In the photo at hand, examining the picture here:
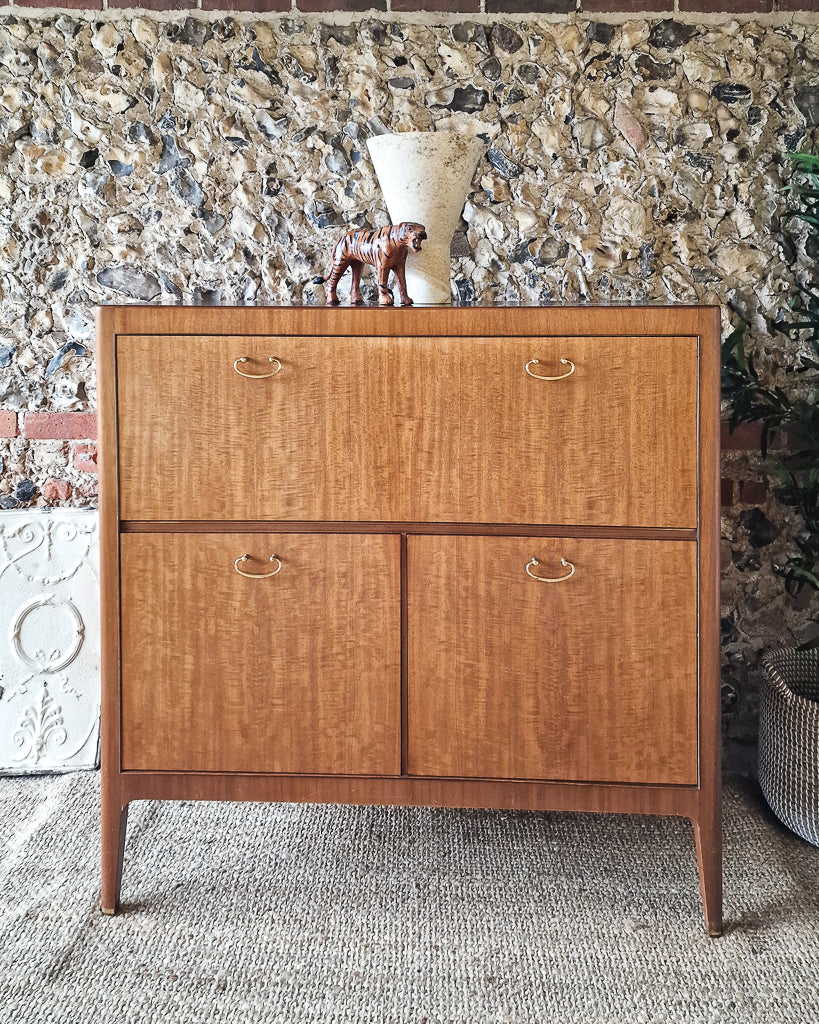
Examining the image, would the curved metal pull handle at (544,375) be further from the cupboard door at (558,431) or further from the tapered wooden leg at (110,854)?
the tapered wooden leg at (110,854)

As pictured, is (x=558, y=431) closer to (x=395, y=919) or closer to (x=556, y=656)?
(x=556, y=656)

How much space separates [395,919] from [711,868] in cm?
58

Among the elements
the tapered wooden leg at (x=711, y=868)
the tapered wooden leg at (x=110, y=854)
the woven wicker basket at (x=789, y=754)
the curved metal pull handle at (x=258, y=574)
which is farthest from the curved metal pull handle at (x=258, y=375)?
the woven wicker basket at (x=789, y=754)

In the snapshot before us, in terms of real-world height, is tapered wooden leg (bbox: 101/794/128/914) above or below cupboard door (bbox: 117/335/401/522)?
below

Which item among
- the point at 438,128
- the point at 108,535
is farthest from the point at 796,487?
the point at 108,535

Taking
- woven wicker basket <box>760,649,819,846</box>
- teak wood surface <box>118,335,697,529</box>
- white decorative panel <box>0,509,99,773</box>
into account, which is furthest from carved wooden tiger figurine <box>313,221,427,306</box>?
woven wicker basket <box>760,649,819,846</box>

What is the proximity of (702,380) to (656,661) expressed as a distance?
49cm

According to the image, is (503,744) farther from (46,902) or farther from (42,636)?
(42,636)

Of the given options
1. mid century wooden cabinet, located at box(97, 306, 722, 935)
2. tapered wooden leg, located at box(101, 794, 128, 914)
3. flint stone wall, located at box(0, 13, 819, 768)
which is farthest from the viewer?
flint stone wall, located at box(0, 13, 819, 768)

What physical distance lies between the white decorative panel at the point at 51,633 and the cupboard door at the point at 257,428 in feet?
2.27

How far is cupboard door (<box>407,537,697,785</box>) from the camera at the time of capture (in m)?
1.41

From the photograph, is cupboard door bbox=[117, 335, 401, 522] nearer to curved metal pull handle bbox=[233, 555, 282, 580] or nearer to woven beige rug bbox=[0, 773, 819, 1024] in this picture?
curved metal pull handle bbox=[233, 555, 282, 580]

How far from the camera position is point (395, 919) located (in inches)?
58.6

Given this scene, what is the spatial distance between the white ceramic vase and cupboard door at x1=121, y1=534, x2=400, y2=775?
0.58 m
